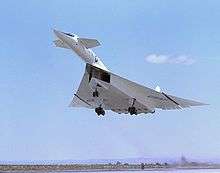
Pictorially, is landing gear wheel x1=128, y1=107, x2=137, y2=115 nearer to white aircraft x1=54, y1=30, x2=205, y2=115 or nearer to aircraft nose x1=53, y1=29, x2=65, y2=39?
white aircraft x1=54, y1=30, x2=205, y2=115

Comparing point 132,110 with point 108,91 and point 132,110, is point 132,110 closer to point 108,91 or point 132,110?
point 132,110

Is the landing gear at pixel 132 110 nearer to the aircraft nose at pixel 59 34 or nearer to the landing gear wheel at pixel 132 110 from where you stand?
the landing gear wheel at pixel 132 110

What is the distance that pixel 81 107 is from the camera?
5444 centimetres

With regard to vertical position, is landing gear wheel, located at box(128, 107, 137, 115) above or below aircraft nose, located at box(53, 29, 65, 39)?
Answer: below

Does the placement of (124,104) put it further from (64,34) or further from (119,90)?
(64,34)

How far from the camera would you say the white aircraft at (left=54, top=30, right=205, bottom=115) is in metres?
42.1

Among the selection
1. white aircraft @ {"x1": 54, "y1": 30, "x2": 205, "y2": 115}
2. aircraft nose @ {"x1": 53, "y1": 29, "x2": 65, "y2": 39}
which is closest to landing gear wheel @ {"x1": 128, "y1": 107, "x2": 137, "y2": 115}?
white aircraft @ {"x1": 54, "y1": 30, "x2": 205, "y2": 115}

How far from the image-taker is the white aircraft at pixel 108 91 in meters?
42.1

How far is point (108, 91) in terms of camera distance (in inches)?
1802

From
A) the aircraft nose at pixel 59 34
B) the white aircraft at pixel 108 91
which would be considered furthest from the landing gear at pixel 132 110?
the aircraft nose at pixel 59 34

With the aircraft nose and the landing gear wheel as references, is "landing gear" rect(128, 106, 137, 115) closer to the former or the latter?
the landing gear wheel

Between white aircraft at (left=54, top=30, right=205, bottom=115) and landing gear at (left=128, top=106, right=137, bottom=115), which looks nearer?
white aircraft at (left=54, top=30, right=205, bottom=115)

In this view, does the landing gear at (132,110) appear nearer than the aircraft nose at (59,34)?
No

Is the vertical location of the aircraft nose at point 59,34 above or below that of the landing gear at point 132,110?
above
